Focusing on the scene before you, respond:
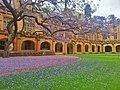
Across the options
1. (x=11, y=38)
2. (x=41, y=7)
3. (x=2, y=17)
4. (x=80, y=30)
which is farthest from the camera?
(x=2, y=17)

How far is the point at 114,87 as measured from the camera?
634cm

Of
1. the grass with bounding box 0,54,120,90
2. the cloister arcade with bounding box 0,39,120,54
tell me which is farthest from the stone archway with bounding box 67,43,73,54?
the grass with bounding box 0,54,120,90

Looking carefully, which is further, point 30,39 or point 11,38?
point 30,39

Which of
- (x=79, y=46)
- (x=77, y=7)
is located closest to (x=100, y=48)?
(x=79, y=46)

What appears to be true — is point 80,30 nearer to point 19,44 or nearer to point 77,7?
point 77,7

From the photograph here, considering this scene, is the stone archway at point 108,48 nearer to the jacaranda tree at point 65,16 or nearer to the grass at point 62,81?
the jacaranda tree at point 65,16

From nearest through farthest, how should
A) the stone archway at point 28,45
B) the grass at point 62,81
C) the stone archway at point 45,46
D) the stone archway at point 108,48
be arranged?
the grass at point 62,81 → the stone archway at point 28,45 → the stone archway at point 45,46 → the stone archway at point 108,48

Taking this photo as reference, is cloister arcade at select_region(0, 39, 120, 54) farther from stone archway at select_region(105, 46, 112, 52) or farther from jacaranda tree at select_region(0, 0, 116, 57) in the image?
jacaranda tree at select_region(0, 0, 116, 57)

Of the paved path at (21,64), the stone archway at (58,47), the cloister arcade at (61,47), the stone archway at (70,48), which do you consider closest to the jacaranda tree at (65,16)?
the paved path at (21,64)

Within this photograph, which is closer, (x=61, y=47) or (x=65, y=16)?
(x=65, y=16)

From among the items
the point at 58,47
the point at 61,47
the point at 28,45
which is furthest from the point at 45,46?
the point at 61,47

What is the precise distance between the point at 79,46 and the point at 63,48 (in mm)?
8569

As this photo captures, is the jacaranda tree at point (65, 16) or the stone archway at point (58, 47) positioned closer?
the jacaranda tree at point (65, 16)

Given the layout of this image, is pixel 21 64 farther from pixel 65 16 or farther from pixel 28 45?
pixel 28 45
